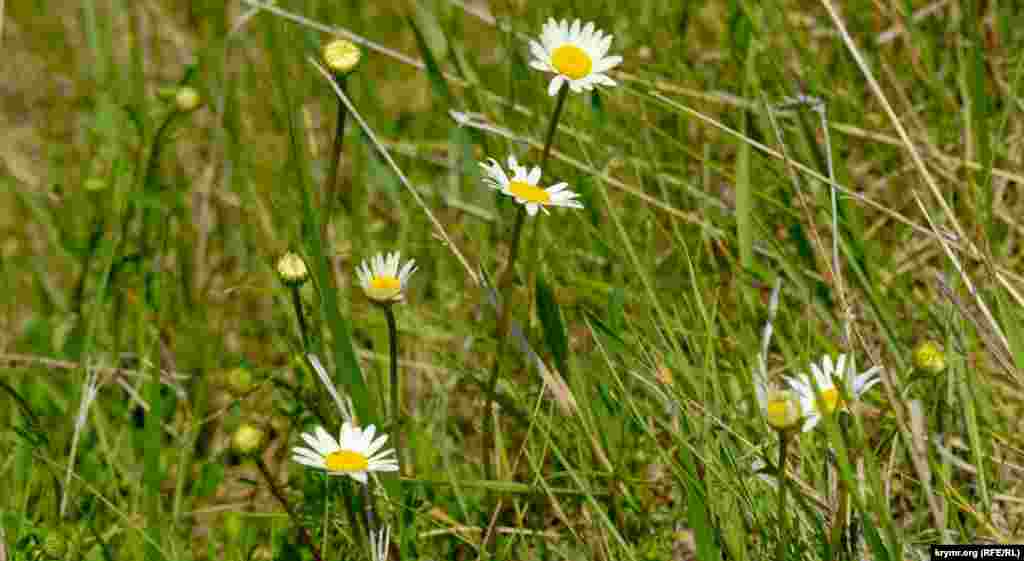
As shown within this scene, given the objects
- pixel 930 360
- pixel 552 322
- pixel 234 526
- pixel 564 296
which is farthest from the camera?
pixel 564 296

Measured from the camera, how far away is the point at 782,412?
1.15 metres

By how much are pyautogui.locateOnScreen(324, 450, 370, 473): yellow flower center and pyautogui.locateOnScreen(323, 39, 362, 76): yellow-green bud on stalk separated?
1.57ft

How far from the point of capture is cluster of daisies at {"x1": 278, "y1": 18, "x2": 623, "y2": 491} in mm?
1303

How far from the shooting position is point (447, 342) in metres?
2.04

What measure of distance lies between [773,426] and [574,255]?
0.86 meters

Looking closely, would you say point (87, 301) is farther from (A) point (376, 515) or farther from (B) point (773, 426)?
(B) point (773, 426)

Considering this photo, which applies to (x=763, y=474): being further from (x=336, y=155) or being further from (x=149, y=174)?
(x=149, y=174)

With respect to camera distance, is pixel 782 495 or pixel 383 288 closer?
pixel 782 495

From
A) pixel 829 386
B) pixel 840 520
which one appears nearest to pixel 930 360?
pixel 829 386

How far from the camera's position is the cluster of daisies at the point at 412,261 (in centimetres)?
130

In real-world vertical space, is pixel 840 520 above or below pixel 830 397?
below

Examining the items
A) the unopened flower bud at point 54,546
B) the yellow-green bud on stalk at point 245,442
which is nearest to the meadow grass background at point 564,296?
the unopened flower bud at point 54,546

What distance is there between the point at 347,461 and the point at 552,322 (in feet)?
1.16

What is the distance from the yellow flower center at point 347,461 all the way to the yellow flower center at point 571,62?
54 centimetres
